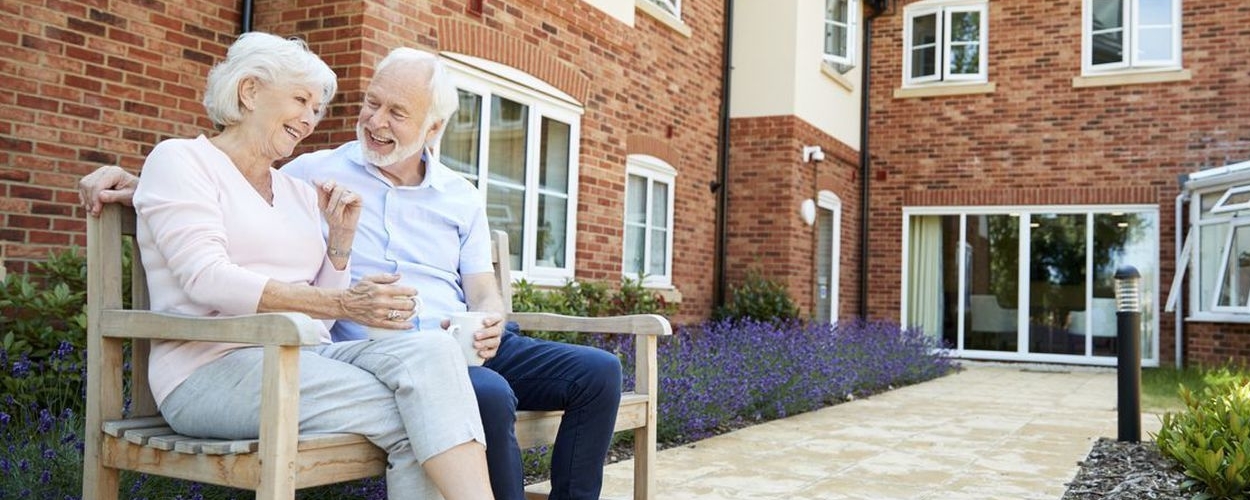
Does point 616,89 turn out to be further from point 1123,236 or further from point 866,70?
point 1123,236

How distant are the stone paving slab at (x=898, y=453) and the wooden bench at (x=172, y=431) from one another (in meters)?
1.63

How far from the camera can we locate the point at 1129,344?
16.5 ft

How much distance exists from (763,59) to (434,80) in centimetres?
773

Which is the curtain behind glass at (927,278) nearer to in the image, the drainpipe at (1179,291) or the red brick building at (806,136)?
the red brick building at (806,136)

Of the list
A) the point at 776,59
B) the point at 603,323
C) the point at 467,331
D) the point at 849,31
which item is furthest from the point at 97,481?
the point at 849,31

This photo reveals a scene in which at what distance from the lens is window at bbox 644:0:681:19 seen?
8852 mm

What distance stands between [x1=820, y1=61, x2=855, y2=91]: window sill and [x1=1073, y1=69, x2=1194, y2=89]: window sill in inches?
97.4

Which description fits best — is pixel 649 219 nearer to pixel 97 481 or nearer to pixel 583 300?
pixel 583 300

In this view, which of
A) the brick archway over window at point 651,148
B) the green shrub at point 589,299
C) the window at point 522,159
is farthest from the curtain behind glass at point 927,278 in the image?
the window at point 522,159

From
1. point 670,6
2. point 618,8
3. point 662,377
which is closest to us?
point 662,377

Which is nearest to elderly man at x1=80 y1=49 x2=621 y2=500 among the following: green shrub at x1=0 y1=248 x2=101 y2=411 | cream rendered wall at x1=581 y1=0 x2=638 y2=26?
green shrub at x1=0 y1=248 x2=101 y2=411

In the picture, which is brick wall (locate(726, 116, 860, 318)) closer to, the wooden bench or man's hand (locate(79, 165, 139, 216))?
the wooden bench

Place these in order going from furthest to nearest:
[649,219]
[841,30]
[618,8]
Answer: [841,30] < [649,219] < [618,8]

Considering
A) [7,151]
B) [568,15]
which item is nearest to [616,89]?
[568,15]
